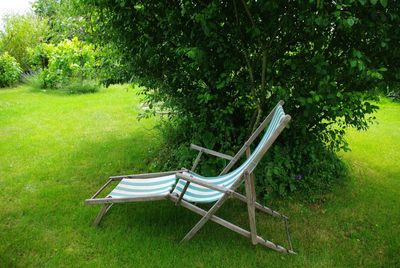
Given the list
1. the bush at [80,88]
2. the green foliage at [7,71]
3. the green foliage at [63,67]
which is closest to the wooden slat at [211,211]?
the bush at [80,88]

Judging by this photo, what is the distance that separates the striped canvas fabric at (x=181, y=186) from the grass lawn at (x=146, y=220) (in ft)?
1.25

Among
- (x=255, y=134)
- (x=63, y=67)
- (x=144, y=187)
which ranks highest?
(x=255, y=134)

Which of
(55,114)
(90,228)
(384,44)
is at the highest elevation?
(384,44)

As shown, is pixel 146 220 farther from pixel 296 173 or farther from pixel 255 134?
pixel 296 173

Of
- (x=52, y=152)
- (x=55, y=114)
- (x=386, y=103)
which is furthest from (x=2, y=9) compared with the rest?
(x=386, y=103)

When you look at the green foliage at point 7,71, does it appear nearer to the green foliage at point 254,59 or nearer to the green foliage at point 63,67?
the green foliage at point 63,67

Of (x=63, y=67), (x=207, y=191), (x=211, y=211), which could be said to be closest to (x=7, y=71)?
(x=63, y=67)

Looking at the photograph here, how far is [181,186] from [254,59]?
1.68 meters

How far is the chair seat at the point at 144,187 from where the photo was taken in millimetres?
3137

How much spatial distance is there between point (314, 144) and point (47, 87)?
11.0 metres

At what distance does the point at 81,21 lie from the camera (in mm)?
4383

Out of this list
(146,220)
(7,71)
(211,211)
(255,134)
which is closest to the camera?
(211,211)

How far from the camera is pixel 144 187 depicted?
3.38m

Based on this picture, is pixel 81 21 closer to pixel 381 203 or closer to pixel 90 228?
pixel 90 228
